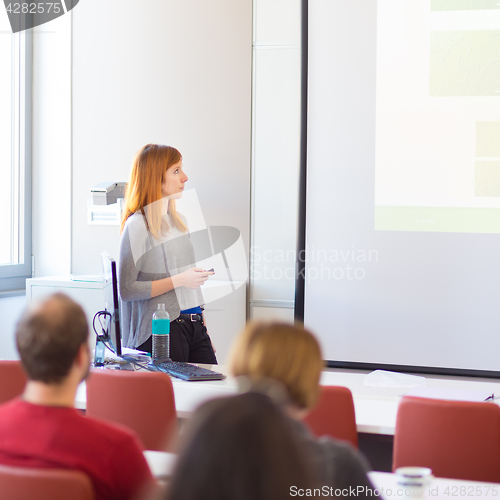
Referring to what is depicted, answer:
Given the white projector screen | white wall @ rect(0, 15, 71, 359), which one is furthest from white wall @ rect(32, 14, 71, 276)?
the white projector screen

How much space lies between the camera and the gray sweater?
263cm

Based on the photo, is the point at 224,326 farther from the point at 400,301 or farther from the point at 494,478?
the point at 494,478

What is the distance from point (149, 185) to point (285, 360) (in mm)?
1898

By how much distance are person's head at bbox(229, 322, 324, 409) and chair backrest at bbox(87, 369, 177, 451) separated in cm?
104

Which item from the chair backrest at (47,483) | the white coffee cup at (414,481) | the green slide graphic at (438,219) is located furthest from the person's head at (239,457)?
the green slide graphic at (438,219)

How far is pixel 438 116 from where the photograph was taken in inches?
136

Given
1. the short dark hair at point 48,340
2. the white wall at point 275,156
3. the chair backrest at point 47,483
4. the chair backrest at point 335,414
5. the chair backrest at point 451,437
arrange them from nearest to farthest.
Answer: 1. the chair backrest at point 47,483
2. the short dark hair at point 48,340
3. the chair backrest at point 451,437
4. the chair backrest at point 335,414
5. the white wall at point 275,156

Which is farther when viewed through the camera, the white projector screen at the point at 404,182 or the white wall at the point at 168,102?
the white wall at the point at 168,102

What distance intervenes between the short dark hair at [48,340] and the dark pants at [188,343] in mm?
1540

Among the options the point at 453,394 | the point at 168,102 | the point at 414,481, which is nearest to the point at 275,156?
the point at 168,102

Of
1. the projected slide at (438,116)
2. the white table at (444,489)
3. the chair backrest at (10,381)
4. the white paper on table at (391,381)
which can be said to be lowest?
the white paper on table at (391,381)

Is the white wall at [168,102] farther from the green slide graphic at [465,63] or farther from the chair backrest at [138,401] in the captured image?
the chair backrest at [138,401]

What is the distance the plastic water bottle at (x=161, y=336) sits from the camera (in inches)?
102

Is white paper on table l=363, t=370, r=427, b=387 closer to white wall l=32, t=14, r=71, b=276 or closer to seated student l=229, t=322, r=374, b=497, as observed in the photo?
seated student l=229, t=322, r=374, b=497
